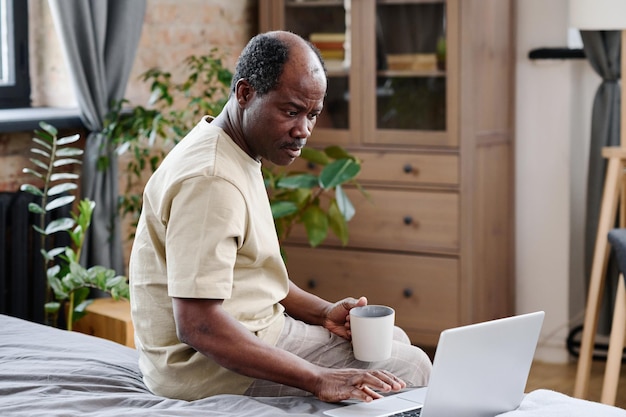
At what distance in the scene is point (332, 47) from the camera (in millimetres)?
4008

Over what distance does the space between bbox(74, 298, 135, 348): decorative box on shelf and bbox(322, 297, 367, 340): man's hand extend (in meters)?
1.08

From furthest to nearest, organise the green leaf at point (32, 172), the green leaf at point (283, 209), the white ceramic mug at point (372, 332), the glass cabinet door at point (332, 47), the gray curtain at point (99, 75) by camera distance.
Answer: the glass cabinet door at point (332, 47) < the green leaf at point (283, 209) < the gray curtain at point (99, 75) < the green leaf at point (32, 172) < the white ceramic mug at point (372, 332)

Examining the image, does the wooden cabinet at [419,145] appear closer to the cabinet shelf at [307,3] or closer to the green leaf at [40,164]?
the cabinet shelf at [307,3]

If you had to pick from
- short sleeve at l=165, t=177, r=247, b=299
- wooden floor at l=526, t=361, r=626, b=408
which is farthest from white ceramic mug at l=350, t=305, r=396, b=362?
wooden floor at l=526, t=361, r=626, b=408

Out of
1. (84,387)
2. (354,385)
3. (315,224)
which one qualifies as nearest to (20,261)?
(315,224)

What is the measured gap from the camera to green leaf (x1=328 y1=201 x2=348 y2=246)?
12.1 ft

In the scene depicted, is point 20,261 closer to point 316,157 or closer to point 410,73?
point 316,157

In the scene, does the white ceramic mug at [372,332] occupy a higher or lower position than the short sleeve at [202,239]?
lower

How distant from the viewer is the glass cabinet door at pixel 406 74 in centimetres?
382

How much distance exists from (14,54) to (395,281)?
5.36 ft

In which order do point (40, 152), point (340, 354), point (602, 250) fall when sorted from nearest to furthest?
point (340, 354) < point (40, 152) < point (602, 250)

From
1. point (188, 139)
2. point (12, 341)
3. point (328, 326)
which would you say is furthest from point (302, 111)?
point (12, 341)

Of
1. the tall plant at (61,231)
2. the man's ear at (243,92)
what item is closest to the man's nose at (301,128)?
the man's ear at (243,92)

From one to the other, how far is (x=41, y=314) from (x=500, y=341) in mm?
2039
